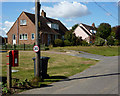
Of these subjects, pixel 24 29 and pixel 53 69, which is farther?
pixel 24 29

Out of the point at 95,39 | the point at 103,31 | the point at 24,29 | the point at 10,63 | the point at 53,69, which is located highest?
the point at 103,31

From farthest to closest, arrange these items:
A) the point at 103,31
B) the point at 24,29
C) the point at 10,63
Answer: the point at 103,31
the point at 24,29
the point at 10,63

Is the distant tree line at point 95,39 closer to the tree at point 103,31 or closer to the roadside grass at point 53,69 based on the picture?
the tree at point 103,31

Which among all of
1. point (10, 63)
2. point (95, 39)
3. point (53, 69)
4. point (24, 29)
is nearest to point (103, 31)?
point (95, 39)

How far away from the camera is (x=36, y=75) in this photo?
8797 mm

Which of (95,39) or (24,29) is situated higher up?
(24,29)

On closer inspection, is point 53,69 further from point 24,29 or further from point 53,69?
point 24,29

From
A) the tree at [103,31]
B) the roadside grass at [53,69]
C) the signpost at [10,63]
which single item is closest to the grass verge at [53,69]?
the roadside grass at [53,69]

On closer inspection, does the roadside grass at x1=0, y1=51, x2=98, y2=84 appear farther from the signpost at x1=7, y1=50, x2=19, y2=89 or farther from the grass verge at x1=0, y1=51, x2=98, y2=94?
the signpost at x1=7, y1=50, x2=19, y2=89

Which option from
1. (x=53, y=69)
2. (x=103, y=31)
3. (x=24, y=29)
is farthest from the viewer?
(x=103, y=31)

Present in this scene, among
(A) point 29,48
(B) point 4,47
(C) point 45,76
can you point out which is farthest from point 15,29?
(C) point 45,76

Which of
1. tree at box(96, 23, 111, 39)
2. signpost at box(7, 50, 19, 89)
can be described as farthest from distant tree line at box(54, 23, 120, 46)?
signpost at box(7, 50, 19, 89)

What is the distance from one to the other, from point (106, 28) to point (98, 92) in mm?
48990

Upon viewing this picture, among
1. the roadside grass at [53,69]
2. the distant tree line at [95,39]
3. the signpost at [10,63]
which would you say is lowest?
the roadside grass at [53,69]
